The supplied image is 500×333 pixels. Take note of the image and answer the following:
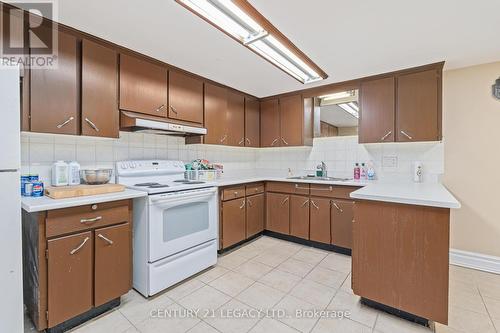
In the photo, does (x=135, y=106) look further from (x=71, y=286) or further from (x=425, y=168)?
(x=425, y=168)

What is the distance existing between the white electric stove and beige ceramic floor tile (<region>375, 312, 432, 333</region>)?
155 cm

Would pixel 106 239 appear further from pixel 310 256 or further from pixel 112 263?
pixel 310 256

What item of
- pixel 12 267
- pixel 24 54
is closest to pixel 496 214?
pixel 12 267

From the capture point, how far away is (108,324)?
64.0 inches

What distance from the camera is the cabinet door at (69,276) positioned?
4.78ft

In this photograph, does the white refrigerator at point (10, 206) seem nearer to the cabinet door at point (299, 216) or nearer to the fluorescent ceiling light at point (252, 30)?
the fluorescent ceiling light at point (252, 30)

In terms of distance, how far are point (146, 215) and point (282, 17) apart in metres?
1.84

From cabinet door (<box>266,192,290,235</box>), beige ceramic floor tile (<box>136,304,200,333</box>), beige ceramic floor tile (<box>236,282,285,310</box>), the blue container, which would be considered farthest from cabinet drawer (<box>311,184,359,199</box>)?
the blue container

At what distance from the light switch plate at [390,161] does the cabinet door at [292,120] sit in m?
1.08

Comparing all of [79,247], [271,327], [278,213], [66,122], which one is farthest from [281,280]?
[66,122]

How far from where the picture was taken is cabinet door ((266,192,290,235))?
3229 millimetres

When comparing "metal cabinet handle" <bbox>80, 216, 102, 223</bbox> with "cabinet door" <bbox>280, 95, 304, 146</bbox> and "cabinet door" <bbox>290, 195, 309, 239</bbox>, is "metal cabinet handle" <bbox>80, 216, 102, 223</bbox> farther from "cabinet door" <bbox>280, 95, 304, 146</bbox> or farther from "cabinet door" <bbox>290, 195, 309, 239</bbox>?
"cabinet door" <bbox>280, 95, 304, 146</bbox>

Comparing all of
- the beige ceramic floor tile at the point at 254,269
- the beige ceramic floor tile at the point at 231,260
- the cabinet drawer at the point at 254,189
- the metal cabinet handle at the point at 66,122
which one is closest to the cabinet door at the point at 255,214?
the cabinet drawer at the point at 254,189

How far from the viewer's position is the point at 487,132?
247cm
